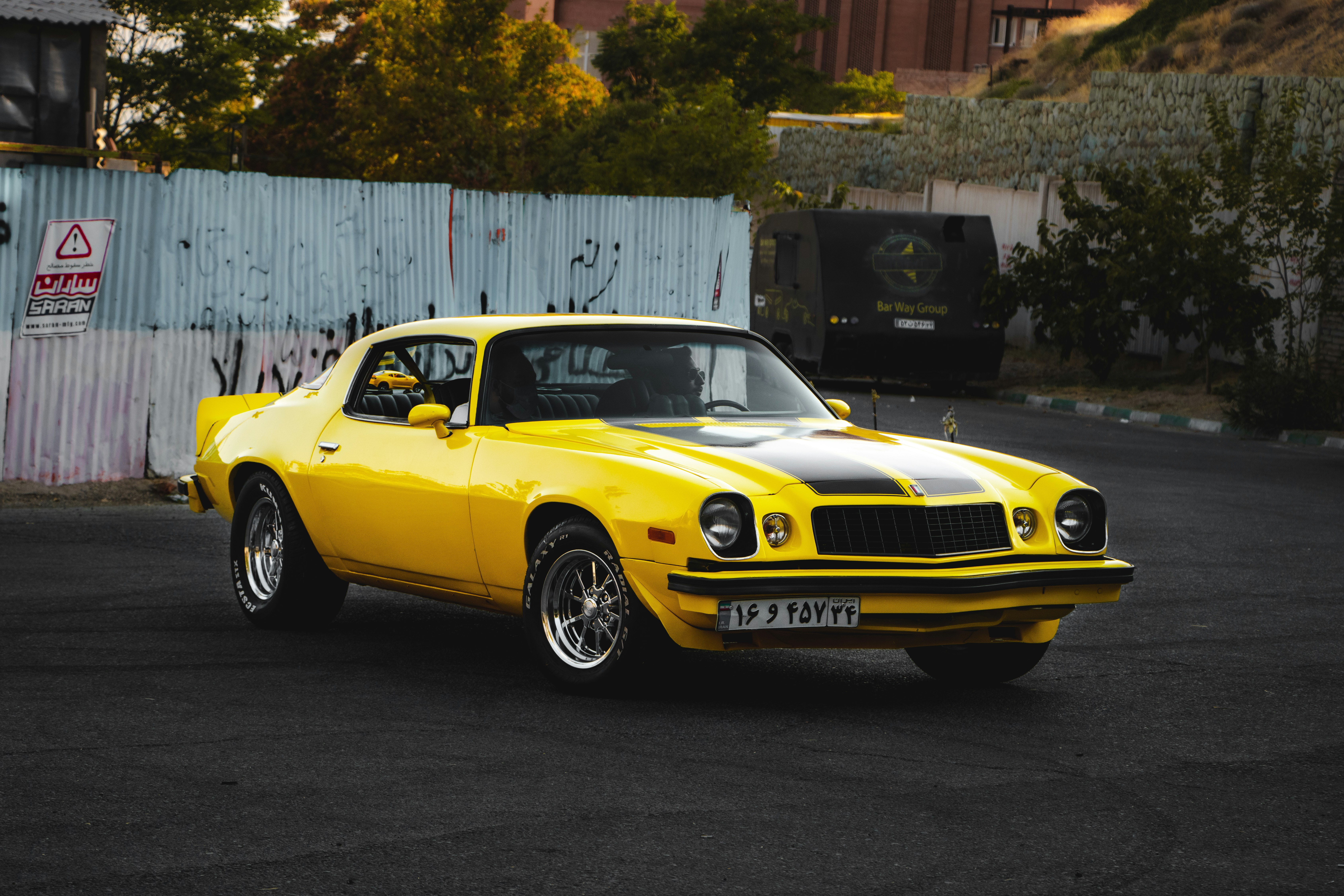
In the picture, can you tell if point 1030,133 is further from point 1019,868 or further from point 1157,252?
point 1019,868

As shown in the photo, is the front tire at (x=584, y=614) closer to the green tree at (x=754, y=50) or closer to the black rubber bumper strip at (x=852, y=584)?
the black rubber bumper strip at (x=852, y=584)

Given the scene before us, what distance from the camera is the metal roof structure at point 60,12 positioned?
76.3ft

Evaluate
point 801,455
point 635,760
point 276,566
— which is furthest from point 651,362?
point 635,760

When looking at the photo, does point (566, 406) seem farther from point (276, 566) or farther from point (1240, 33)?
point (1240, 33)

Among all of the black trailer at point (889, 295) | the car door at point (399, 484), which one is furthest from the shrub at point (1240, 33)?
the car door at point (399, 484)

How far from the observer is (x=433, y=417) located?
716 centimetres

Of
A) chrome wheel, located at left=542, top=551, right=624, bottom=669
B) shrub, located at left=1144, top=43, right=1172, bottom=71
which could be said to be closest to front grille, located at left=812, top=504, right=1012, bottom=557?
chrome wheel, located at left=542, top=551, right=624, bottom=669

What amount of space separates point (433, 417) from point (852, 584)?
6.61ft

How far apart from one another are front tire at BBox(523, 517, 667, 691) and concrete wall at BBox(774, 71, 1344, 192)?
19.6 m

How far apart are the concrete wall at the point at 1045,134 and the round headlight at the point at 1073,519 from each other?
1844 centimetres

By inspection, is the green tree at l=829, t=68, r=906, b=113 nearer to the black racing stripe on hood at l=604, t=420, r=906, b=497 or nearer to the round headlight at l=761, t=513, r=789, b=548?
the black racing stripe on hood at l=604, t=420, r=906, b=497

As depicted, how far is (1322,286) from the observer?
885 inches

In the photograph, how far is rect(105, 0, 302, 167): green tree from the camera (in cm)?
4922

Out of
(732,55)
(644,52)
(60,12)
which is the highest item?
(644,52)
